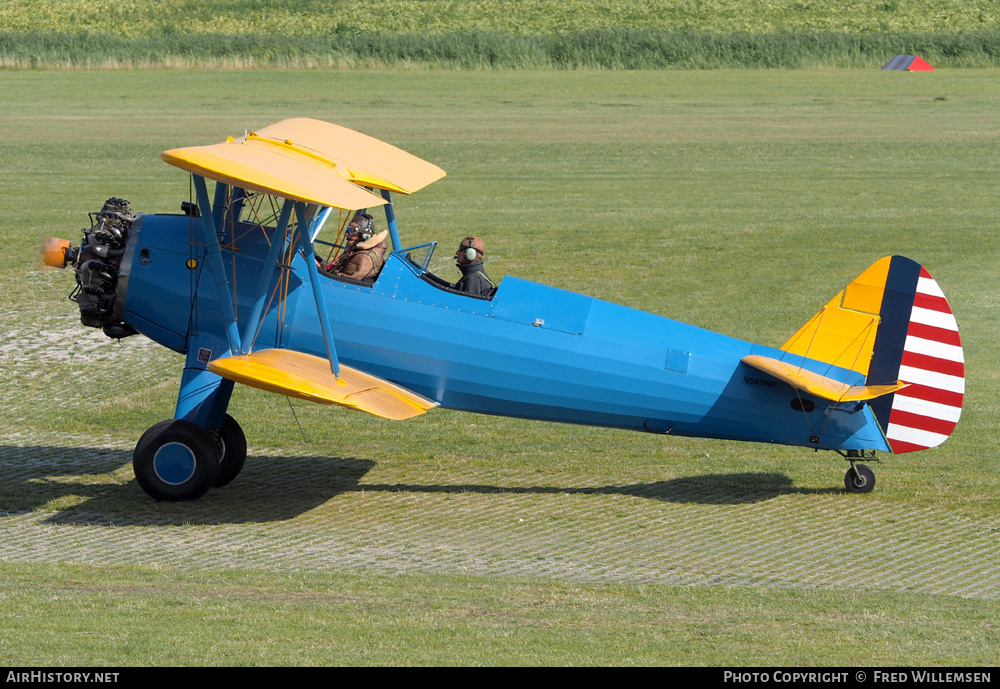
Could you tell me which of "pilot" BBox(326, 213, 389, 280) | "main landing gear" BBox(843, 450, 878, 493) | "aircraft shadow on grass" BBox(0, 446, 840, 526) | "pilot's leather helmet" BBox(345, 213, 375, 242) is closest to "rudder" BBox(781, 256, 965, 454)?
"main landing gear" BBox(843, 450, 878, 493)

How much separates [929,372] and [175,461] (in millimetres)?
6247

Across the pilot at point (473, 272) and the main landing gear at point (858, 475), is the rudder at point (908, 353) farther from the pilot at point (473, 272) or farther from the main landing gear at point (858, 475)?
the pilot at point (473, 272)

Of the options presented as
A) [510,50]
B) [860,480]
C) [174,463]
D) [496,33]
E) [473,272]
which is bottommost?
[174,463]

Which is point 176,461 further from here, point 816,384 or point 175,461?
point 816,384

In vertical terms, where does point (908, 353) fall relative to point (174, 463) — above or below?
above

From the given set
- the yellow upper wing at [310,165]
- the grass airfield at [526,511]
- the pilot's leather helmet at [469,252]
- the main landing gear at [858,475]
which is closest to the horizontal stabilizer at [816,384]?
the main landing gear at [858,475]

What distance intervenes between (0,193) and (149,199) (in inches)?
133

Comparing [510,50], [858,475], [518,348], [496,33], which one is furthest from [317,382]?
[496,33]

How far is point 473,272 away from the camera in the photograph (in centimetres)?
1061

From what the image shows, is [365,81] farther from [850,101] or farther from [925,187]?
[925,187]

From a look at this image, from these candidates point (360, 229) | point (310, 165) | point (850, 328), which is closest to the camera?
point (310, 165)

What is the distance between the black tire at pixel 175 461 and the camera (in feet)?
33.1

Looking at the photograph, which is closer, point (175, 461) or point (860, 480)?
point (175, 461)

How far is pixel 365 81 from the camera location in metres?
47.4
